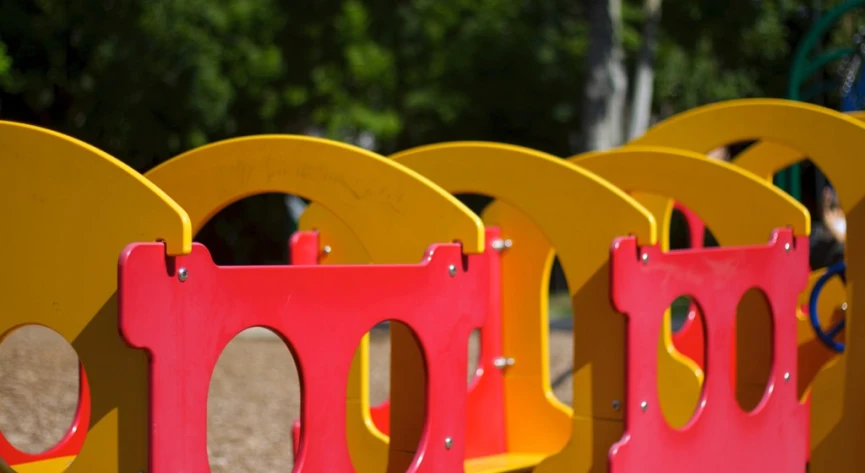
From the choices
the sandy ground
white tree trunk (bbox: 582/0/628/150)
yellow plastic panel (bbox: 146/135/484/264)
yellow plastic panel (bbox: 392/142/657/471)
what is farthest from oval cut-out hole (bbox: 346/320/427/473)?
white tree trunk (bbox: 582/0/628/150)

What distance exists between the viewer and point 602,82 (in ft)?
48.6

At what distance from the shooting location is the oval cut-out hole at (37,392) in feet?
21.8

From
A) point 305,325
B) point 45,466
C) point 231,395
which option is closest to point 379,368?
point 231,395

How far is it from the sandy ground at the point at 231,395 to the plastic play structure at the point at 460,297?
1965 mm

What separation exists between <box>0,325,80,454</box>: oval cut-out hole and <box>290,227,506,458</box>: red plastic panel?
130 cm

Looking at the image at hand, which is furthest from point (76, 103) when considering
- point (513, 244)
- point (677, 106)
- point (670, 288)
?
point (670, 288)

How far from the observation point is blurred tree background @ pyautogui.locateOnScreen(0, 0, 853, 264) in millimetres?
17438

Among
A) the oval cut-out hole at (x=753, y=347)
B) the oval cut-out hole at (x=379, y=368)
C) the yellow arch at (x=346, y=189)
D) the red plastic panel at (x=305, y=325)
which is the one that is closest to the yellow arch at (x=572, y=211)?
the red plastic panel at (x=305, y=325)

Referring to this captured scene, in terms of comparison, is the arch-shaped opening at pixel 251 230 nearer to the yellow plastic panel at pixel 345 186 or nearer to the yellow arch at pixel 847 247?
the yellow arch at pixel 847 247

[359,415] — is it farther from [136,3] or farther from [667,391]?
[136,3]

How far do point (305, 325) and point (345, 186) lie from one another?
0.80 metres

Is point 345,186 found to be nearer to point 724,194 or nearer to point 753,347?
point 724,194

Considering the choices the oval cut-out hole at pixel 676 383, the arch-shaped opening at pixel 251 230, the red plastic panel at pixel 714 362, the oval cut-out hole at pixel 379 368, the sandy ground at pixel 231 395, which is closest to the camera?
the red plastic panel at pixel 714 362

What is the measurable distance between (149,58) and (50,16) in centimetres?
169
